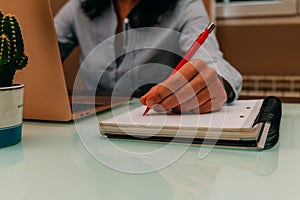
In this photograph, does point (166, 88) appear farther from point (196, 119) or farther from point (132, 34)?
point (132, 34)

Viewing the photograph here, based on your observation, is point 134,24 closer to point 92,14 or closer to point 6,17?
point 92,14

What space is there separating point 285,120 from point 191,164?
35 cm

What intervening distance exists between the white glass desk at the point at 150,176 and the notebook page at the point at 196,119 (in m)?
0.04

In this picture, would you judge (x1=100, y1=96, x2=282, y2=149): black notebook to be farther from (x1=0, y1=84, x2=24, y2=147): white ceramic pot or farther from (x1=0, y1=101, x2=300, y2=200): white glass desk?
(x1=0, y1=84, x2=24, y2=147): white ceramic pot

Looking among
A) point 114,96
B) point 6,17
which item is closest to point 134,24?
point 114,96

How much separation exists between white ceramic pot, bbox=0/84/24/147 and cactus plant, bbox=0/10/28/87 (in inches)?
0.7

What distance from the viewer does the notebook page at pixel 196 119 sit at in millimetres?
509

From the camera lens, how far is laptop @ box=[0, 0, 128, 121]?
618mm

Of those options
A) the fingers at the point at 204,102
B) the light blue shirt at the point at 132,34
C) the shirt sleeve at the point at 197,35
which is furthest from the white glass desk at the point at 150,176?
the light blue shirt at the point at 132,34

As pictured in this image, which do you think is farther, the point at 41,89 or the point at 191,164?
the point at 41,89

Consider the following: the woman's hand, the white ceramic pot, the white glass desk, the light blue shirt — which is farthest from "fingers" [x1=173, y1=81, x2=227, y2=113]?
the light blue shirt

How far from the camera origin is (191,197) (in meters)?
0.32

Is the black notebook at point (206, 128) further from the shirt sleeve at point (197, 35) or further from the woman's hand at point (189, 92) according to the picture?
the shirt sleeve at point (197, 35)

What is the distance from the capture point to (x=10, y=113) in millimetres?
511
